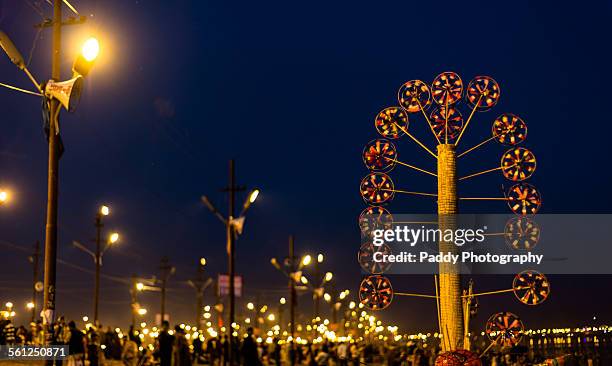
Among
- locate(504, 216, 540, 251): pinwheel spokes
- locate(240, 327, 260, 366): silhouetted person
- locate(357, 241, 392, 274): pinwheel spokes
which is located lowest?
locate(240, 327, 260, 366): silhouetted person

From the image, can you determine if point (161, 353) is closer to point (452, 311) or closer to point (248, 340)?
point (248, 340)

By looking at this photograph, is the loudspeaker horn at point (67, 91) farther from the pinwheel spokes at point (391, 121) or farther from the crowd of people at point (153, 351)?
the pinwheel spokes at point (391, 121)

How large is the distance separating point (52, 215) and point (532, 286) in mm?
10325

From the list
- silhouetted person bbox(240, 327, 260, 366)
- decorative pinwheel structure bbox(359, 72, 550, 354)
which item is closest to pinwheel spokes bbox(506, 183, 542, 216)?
decorative pinwheel structure bbox(359, 72, 550, 354)

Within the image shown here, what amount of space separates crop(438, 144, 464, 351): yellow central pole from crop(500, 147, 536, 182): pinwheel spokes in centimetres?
198

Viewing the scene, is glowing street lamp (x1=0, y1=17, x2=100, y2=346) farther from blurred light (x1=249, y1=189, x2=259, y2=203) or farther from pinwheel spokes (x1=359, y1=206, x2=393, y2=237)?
blurred light (x1=249, y1=189, x2=259, y2=203)

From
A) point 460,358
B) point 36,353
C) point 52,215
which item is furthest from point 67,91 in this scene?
point 460,358

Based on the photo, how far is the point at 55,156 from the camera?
47.4ft

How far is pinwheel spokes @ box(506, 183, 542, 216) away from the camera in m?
19.3

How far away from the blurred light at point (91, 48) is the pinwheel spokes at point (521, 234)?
991 cm

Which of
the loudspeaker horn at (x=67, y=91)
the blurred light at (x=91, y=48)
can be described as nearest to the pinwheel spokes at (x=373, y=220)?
the loudspeaker horn at (x=67, y=91)

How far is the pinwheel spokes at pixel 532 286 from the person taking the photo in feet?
59.9

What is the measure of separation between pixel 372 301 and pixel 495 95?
5.79 metres

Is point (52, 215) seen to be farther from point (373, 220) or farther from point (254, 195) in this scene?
point (254, 195)
